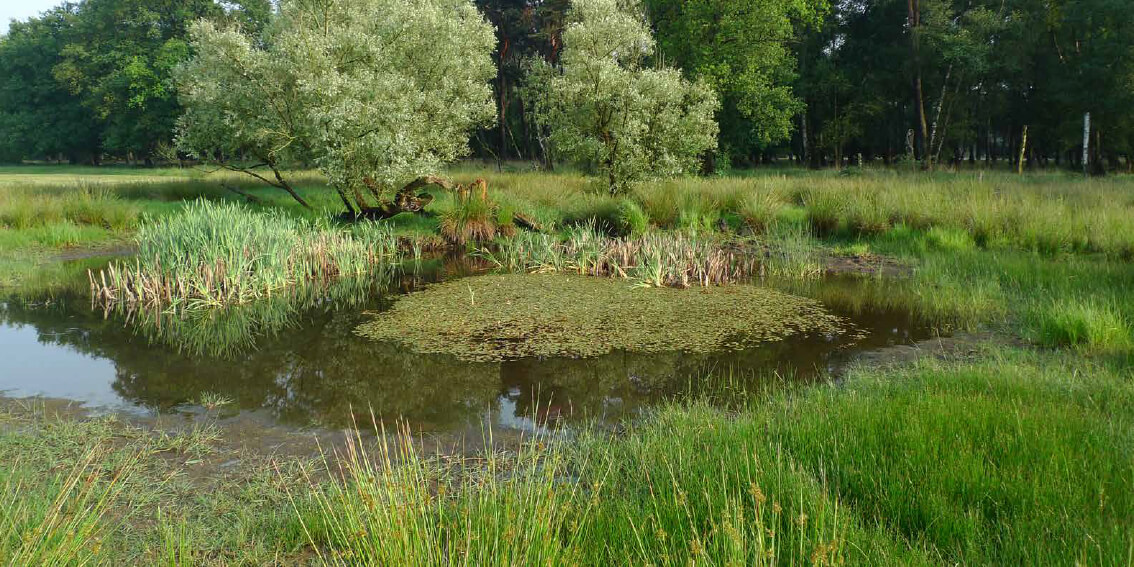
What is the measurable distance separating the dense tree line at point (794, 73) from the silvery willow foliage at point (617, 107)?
1128 millimetres

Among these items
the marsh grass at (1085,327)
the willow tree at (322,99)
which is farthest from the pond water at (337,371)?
the willow tree at (322,99)

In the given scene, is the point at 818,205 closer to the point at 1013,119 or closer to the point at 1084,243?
the point at 1084,243

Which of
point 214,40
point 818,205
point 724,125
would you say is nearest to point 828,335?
point 818,205

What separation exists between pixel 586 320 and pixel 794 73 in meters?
30.8

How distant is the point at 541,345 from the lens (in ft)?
24.9

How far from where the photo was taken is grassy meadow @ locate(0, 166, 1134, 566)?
2645 mm

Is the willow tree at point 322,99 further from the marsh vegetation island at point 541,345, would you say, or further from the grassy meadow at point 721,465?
the grassy meadow at point 721,465

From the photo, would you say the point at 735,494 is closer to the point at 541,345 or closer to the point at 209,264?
the point at 541,345

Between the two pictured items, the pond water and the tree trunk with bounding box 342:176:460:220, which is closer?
the pond water

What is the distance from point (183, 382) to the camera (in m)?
6.36

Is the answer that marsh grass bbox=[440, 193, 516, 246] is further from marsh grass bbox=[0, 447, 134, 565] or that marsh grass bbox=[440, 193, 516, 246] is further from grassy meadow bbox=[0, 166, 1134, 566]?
marsh grass bbox=[0, 447, 134, 565]

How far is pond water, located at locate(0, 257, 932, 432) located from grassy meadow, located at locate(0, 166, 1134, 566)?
490 mm

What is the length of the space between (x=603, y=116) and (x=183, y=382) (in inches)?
508

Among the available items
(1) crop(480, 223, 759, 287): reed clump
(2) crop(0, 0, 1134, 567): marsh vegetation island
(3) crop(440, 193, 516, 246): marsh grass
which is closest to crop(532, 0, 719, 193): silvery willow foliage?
(2) crop(0, 0, 1134, 567): marsh vegetation island
